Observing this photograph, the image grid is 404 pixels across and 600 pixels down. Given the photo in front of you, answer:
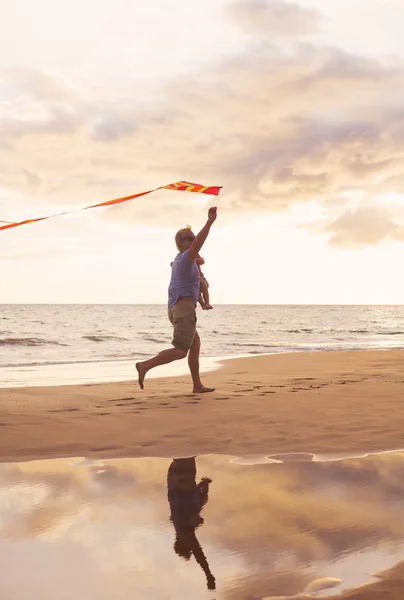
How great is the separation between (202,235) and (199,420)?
1.99m

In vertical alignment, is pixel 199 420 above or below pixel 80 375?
above

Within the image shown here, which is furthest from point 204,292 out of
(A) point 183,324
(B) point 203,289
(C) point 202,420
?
(C) point 202,420

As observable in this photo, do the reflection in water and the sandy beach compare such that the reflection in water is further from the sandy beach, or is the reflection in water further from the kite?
the kite

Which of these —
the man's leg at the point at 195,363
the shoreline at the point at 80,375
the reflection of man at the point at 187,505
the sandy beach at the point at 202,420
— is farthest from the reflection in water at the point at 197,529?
the shoreline at the point at 80,375

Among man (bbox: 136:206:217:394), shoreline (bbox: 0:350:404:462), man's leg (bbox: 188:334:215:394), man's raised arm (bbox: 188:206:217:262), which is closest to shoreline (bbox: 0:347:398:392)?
shoreline (bbox: 0:350:404:462)

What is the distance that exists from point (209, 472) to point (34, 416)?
2383 millimetres

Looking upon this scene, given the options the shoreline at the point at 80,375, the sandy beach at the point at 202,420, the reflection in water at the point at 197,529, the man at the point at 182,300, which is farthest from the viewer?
the shoreline at the point at 80,375

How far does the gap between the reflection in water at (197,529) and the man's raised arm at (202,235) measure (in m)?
2.86

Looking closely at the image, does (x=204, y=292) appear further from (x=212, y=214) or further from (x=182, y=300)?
(x=212, y=214)

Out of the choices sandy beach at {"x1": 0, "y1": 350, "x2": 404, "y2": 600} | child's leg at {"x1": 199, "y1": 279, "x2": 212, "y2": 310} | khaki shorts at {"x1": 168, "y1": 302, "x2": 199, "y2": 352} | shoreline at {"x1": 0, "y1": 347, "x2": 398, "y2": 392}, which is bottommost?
shoreline at {"x1": 0, "y1": 347, "x2": 398, "y2": 392}

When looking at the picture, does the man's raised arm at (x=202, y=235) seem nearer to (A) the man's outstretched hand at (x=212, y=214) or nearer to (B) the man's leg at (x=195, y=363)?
(A) the man's outstretched hand at (x=212, y=214)

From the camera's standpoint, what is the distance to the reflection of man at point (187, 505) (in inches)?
95.3

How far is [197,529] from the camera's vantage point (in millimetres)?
2693

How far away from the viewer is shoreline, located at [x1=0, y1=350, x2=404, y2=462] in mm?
4426
